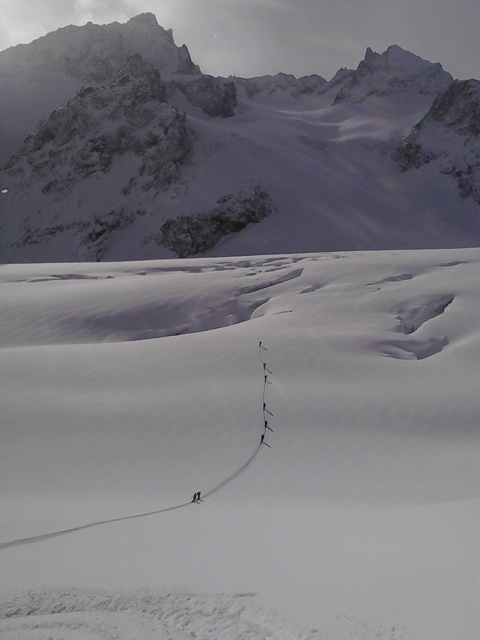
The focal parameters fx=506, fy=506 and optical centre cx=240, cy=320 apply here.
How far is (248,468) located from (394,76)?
94177 millimetres

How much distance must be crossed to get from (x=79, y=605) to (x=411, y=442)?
428 cm

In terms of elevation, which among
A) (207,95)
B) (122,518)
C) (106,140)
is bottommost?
(122,518)

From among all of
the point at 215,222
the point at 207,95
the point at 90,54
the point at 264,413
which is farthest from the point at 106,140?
the point at 264,413

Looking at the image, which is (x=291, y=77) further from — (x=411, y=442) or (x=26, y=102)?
(x=411, y=442)

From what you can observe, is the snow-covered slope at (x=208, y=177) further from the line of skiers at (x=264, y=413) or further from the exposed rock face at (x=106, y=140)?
the line of skiers at (x=264, y=413)

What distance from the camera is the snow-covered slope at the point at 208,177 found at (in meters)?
49.7

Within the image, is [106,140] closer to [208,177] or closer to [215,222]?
[208,177]

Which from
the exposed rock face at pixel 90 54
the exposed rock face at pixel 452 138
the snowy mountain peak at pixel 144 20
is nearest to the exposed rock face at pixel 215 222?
the exposed rock face at pixel 452 138

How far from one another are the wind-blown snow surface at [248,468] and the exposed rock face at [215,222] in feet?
119

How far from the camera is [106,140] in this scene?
197 feet

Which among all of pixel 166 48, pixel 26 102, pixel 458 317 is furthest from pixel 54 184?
pixel 458 317

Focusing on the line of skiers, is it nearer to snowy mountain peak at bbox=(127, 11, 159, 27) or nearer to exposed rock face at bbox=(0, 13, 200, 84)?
exposed rock face at bbox=(0, 13, 200, 84)

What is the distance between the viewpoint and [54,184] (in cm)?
5978

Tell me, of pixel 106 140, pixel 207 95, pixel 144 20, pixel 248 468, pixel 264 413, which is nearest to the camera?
pixel 248 468
